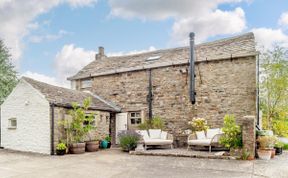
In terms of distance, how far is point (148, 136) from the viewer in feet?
41.4

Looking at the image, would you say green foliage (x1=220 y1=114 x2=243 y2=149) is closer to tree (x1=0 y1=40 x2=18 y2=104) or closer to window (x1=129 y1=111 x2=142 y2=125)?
window (x1=129 y1=111 x2=142 y2=125)

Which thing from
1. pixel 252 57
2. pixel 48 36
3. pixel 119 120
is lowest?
pixel 119 120

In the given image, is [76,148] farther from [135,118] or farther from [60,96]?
[135,118]

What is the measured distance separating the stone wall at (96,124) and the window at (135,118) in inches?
53.0

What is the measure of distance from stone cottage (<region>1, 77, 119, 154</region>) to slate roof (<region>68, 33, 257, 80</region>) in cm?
331

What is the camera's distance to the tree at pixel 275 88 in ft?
41.8

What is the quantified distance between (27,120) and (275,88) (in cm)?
1216

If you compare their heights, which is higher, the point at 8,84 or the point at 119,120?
the point at 8,84

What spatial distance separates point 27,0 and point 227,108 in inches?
397

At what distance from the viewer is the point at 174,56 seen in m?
15.3

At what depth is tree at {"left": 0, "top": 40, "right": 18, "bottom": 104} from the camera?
2353 cm

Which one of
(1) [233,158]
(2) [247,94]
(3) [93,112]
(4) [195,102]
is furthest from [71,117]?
(2) [247,94]

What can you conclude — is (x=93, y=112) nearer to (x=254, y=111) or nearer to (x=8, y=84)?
(x=254, y=111)

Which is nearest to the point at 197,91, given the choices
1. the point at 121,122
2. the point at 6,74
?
the point at 121,122
